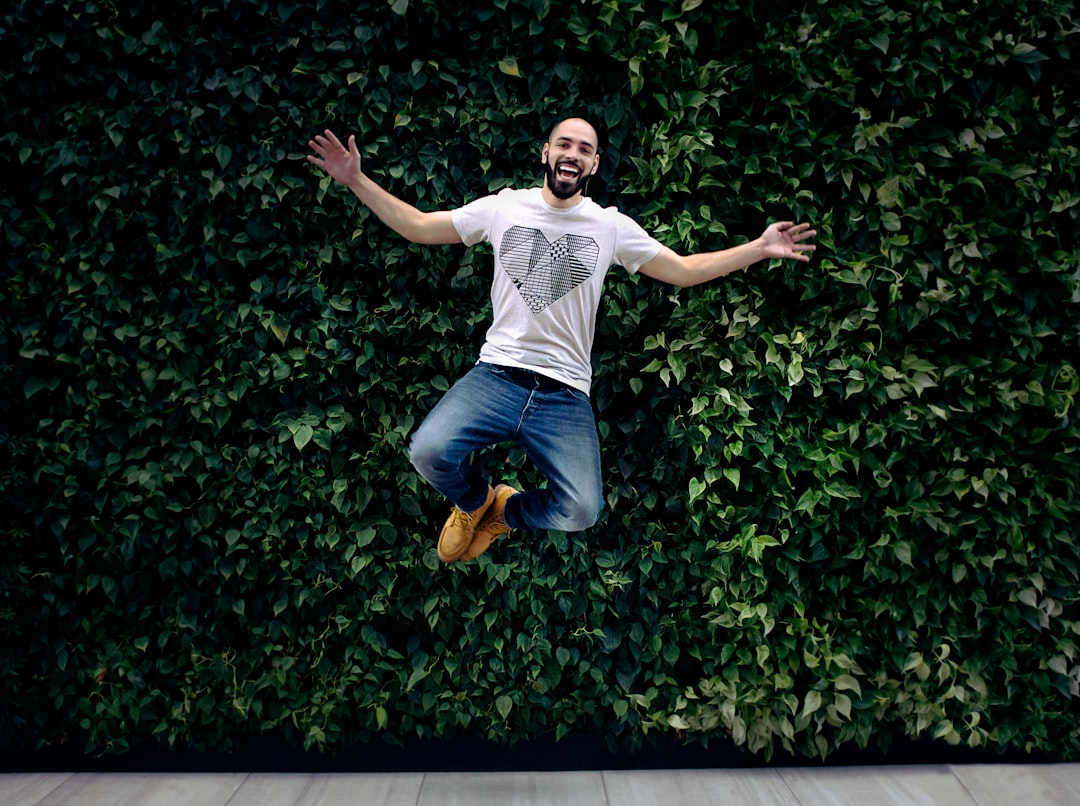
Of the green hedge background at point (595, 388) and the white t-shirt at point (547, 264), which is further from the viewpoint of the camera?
the green hedge background at point (595, 388)

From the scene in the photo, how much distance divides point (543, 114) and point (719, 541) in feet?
5.13

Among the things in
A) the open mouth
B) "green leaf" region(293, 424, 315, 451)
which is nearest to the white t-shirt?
the open mouth

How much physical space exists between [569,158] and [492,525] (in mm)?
1139

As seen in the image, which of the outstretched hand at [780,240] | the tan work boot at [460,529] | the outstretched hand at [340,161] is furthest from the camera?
the tan work boot at [460,529]

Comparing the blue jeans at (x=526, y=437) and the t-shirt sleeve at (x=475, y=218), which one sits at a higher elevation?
the t-shirt sleeve at (x=475, y=218)

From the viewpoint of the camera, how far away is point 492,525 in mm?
2895

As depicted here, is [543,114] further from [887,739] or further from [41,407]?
[887,739]

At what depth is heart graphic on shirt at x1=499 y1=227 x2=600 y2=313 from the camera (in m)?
2.73

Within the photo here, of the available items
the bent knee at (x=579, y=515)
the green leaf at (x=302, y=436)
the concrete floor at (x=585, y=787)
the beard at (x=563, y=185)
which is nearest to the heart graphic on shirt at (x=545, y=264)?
the beard at (x=563, y=185)

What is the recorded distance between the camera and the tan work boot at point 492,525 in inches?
113

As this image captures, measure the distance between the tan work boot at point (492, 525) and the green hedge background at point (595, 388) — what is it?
251mm

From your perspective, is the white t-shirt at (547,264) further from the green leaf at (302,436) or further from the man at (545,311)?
the green leaf at (302,436)

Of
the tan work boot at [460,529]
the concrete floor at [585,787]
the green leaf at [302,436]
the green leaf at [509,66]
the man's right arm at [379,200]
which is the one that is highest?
the green leaf at [509,66]

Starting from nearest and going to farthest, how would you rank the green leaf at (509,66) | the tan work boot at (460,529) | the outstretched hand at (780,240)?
the outstretched hand at (780,240), the tan work boot at (460,529), the green leaf at (509,66)
